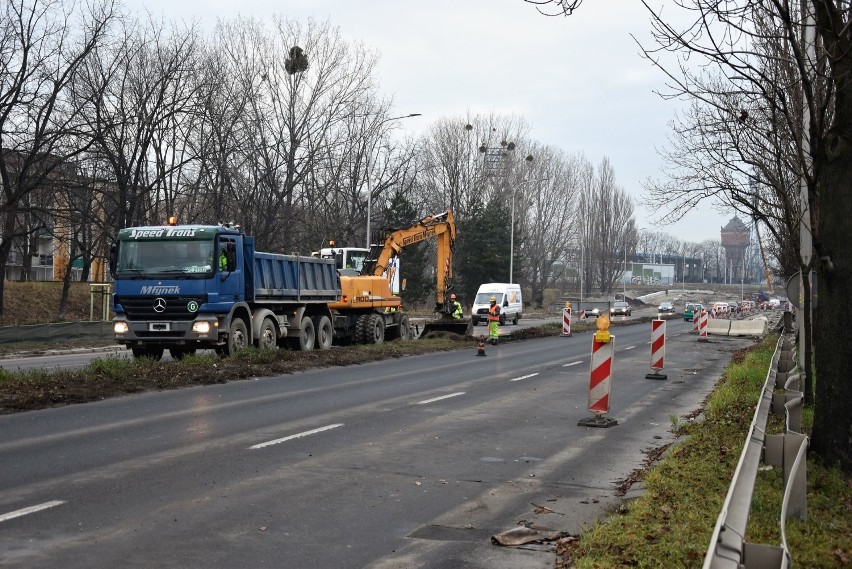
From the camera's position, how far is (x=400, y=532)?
7.17 m

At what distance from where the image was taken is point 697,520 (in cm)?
703

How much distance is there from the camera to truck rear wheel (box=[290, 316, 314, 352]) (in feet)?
90.4

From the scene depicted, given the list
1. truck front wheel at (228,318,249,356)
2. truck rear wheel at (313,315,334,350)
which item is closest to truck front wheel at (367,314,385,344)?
truck rear wheel at (313,315,334,350)

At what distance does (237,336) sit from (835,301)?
53.8 ft

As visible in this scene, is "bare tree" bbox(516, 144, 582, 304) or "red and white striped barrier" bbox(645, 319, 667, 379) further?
"bare tree" bbox(516, 144, 582, 304)

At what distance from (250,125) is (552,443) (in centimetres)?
4289

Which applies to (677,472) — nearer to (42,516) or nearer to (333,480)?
(333,480)

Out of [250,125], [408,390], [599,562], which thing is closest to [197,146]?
[250,125]

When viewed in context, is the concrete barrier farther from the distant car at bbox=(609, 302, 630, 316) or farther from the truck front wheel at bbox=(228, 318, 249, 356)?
the truck front wheel at bbox=(228, 318, 249, 356)

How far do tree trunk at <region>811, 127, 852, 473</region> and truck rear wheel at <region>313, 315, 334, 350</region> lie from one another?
20435 mm

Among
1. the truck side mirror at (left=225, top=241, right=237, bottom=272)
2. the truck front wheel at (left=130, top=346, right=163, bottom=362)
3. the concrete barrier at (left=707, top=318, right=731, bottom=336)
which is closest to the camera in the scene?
the truck side mirror at (left=225, top=241, right=237, bottom=272)

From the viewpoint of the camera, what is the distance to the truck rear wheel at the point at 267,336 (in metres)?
24.6

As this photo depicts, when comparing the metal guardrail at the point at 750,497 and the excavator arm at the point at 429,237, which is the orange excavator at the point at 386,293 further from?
the metal guardrail at the point at 750,497

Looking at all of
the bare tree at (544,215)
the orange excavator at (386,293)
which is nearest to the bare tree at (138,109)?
the orange excavator at (386,293)
